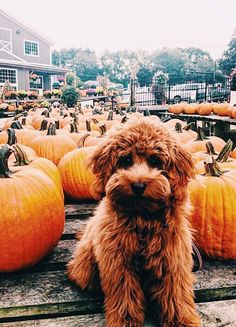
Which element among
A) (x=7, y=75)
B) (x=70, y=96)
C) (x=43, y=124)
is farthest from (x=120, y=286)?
(x=7, y=75)

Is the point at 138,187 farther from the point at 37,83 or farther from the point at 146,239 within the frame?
the point at 37,83

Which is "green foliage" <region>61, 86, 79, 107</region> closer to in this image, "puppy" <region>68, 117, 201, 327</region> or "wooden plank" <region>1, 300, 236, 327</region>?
"puppy" <region>68, 117, 201, 327</region>

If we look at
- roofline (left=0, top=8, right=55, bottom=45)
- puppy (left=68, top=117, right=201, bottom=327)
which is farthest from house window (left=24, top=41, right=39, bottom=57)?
puppy (left=68, top=117, right=201, bottom=327)

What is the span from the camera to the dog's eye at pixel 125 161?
192cm

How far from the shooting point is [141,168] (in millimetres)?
1831

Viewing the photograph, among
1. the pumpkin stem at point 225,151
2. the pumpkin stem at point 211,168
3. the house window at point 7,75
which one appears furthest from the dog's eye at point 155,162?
the house window at point 7,75

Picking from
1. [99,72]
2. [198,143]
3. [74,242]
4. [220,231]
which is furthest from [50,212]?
[99,72]

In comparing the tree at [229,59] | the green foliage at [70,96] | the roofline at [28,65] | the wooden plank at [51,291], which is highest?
the tree at [229,59]

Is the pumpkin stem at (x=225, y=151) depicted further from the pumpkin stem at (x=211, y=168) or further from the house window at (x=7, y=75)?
the house window at (x=7, y=75)

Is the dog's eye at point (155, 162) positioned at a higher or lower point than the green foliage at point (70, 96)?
lower

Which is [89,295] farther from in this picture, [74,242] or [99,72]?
[99,72]

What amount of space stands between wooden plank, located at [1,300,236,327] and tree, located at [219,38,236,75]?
51500mm

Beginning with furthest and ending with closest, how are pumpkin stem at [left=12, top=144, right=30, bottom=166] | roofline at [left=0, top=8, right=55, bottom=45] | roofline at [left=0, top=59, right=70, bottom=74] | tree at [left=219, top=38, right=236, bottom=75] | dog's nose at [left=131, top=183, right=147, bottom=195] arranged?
1. tree at [left=219, top=38, right=236, bottom=75]
2. roofline at [left=0, top=8, right=55, bottom=45]
3. roofline at [left=0, top=59, right=70, bottom=74]
4. pumpkin stem at [left=12, top=144, right=30, bottom=166]
5. dog's nose at [left=131, top=183, right=147, bottom=195]

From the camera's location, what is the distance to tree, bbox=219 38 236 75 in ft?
174
